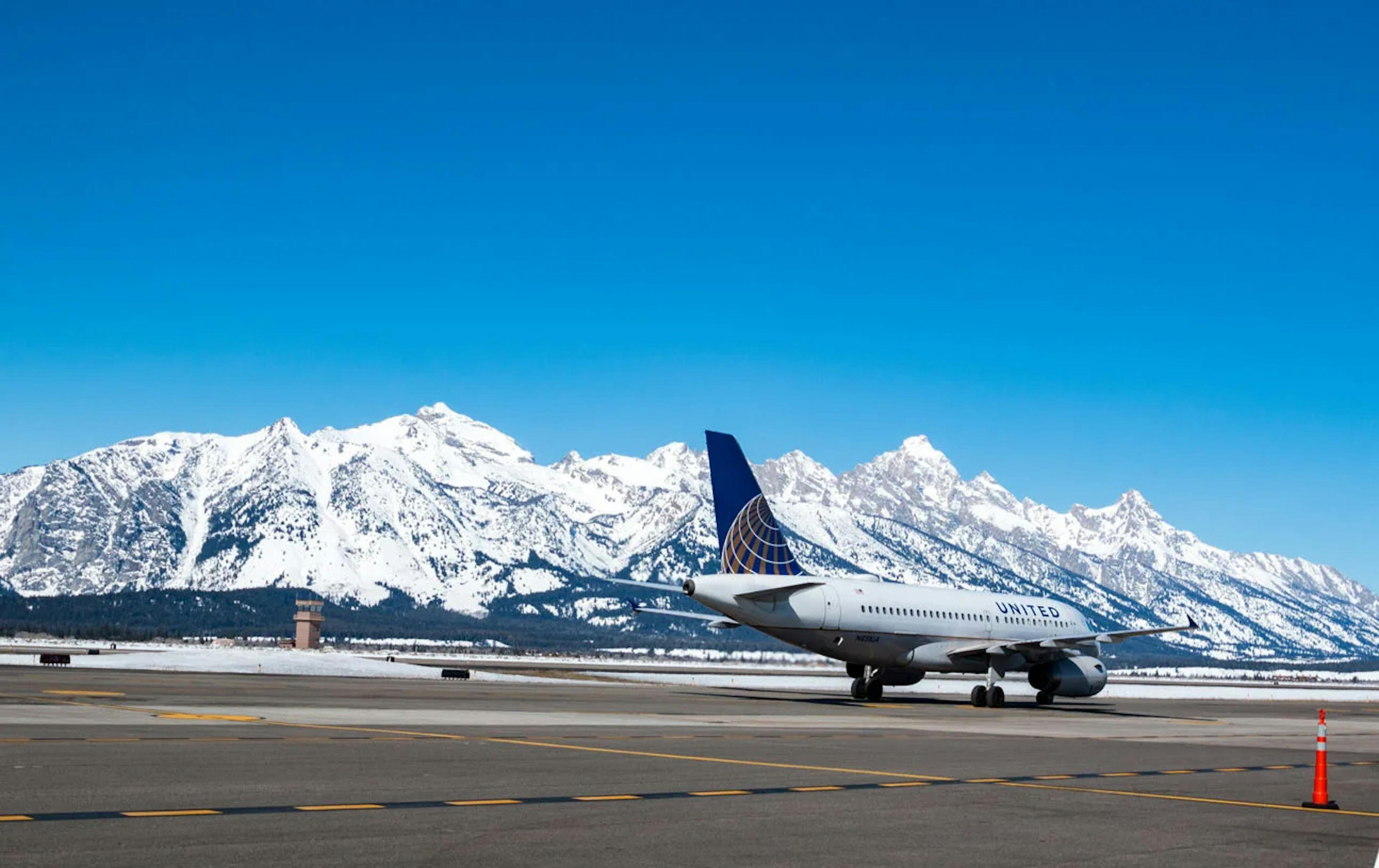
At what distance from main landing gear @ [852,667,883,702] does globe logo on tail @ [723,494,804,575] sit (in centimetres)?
638

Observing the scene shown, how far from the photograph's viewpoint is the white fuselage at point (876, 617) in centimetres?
5116

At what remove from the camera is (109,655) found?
93188 mm

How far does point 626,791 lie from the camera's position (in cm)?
1834

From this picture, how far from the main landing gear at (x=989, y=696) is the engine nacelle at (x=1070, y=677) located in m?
3.04

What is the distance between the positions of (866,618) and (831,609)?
78.9 inches

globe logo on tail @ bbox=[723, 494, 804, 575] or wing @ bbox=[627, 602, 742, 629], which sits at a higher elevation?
globe logo on tail @ bbox=[723, 494, 804, 575]

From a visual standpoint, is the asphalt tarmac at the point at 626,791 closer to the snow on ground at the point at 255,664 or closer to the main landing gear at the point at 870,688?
the main landing gear at the point at 870,688

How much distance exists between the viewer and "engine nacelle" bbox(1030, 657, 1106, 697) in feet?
193

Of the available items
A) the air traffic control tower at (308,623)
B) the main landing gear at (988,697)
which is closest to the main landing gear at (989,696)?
the main landing gear at (988,697)

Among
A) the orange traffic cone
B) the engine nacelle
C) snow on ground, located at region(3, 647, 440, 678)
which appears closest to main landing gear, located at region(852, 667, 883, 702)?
the engine nacelle

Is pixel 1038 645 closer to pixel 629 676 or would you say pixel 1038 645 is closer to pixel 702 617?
pixel 702 617

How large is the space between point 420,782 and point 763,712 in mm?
24988

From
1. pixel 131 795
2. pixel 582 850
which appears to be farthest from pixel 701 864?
pixel 131 795

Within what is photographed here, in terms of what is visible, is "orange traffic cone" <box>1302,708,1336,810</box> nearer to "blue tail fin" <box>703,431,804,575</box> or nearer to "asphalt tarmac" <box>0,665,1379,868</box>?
"asphalt tarmac" <box>0,665,1379,868</box>
